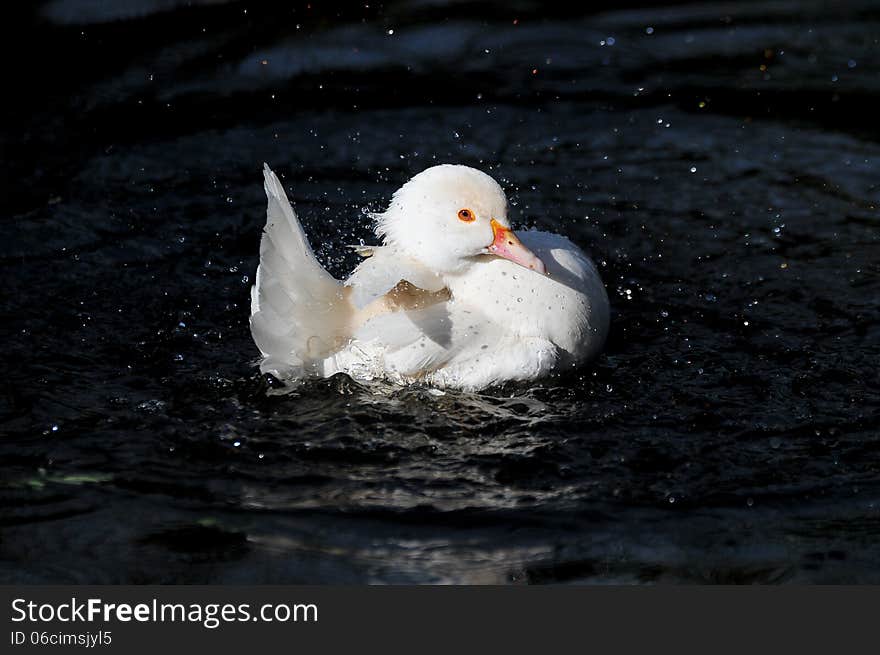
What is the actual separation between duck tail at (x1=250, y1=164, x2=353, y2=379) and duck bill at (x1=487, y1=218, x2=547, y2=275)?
0.68 meters

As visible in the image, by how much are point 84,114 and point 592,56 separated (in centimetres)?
350

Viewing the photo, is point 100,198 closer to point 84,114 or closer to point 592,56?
point 84,114

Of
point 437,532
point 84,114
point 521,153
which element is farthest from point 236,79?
point 437,532

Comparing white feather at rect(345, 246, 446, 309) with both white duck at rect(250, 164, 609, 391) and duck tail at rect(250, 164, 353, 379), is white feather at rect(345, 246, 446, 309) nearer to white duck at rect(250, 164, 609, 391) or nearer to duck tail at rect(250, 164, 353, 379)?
white duck at rect(250, 164, 609, 391)

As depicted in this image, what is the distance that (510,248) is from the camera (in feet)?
17.0

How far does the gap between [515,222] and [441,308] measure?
174 cm

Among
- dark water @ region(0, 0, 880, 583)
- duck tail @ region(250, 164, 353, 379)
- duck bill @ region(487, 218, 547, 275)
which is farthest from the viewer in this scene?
duck bill @ region(487, 218, 547, 275)

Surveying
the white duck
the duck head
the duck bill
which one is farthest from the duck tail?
the duck bill

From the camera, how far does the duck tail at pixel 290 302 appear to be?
4.91 metres

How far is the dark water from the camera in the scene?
4316 mm

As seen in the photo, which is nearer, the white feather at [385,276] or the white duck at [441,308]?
the white feather at [385,276]

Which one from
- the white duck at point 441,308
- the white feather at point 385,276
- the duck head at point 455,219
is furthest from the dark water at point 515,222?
the duck head at point 455,219

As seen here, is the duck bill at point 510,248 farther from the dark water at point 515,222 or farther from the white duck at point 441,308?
the dark water at point 515,222

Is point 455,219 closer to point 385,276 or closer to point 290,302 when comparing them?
point 385,276
